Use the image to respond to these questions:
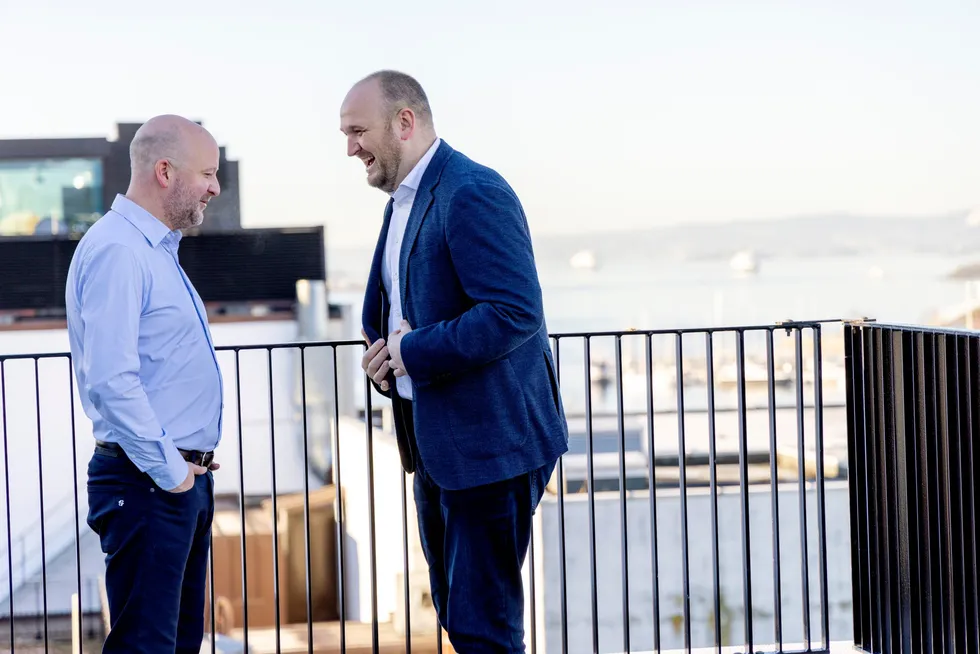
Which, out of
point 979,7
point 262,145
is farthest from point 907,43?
point 262,145

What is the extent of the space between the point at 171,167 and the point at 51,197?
899 inches

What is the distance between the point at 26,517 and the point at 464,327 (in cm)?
2780

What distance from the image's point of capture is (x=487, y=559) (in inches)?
70.4

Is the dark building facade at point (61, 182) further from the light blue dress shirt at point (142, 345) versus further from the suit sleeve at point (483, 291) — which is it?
the suit sleeve at point (483, 291)

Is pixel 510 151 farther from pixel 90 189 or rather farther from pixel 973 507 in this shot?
pixel 973 507

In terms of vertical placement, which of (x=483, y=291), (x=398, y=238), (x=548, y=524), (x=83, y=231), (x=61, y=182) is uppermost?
(x=61, y=182)

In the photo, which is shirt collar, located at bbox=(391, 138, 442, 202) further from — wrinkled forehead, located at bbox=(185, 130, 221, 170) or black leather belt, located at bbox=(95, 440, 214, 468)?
black leather belt, located at bbox=(95, 440, 214, 468)

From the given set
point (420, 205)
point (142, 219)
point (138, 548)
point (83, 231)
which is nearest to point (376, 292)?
point (420, 205)

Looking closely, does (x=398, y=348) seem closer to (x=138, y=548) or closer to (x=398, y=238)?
(x=398, y=238)

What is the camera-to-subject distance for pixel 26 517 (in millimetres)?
26312

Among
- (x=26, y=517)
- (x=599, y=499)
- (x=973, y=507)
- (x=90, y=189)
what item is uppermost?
(x=90, y=189)

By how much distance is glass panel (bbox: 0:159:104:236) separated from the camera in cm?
2158

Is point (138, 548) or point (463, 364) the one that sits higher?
point (463, 364)

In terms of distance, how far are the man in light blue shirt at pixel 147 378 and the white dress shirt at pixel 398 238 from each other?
330 mm
